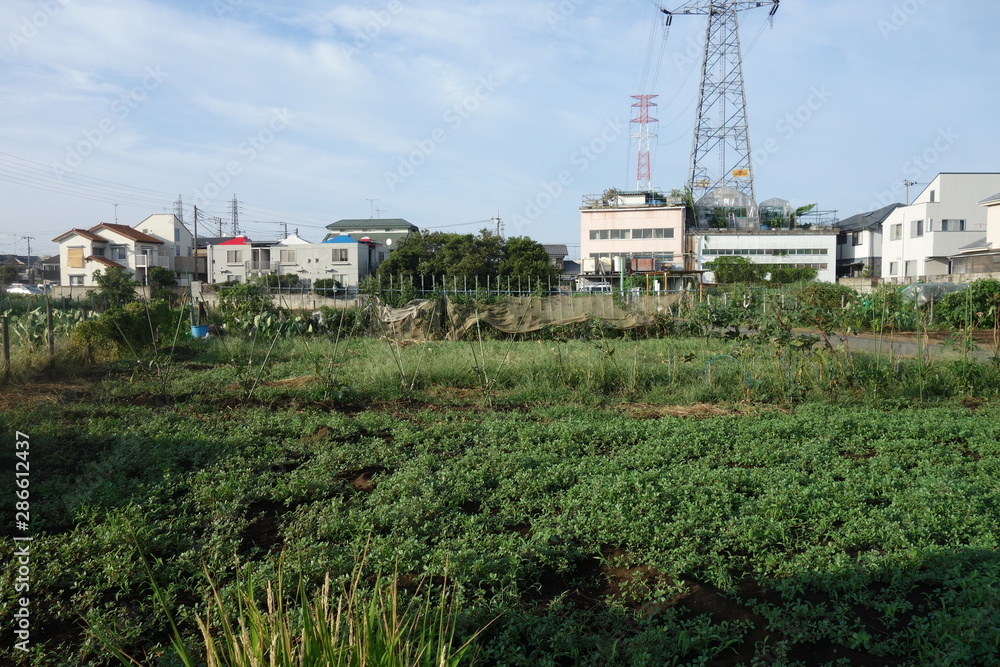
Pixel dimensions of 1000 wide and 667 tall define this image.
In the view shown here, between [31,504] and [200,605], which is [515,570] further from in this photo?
[31,504]

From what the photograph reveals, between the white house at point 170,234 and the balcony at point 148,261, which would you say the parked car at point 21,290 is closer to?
the balcony at point 148,261

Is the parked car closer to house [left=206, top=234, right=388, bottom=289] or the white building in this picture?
house [left=206, top=234, right=388, bottom=289]

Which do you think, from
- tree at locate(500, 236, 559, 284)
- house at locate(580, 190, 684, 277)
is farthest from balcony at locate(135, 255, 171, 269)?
house at locate(580, 190, 684, 277)

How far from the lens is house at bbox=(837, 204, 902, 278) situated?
146ft

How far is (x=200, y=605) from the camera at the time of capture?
2.63 m

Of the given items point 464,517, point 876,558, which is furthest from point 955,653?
point 464,517

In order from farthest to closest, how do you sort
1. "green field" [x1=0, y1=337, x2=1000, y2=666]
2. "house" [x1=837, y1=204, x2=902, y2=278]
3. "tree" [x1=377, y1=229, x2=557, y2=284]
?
"house" [x1=837, y1=204, x2=902, y2=278] < "tree" [x1=377, y1=229, x2=557, y2=284] < "green field" [x1=0, y1=337, x2=1000, y2=666]

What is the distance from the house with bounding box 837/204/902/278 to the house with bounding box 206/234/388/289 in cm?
3388

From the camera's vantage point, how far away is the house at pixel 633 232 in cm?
4612

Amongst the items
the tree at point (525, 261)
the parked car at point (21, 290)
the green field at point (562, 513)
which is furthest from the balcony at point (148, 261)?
the green field at point (562, 513)

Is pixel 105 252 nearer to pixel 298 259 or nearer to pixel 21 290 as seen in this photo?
pixel 298 259

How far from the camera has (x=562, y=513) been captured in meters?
3.49

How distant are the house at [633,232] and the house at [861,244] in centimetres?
1235

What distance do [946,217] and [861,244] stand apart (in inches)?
412
